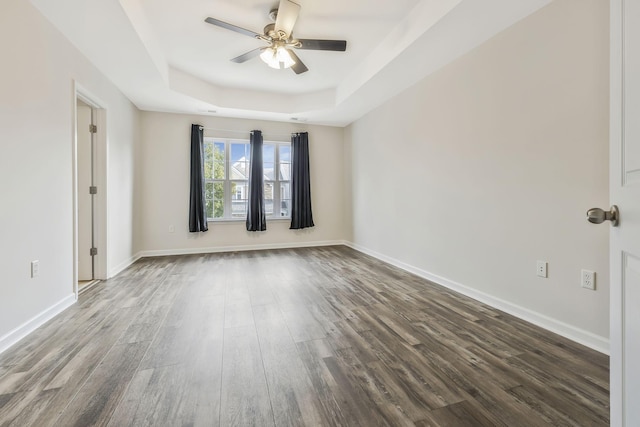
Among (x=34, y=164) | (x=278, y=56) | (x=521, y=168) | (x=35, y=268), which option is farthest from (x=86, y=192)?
(x=521, y=168)

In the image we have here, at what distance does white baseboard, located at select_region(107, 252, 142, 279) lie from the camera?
3.56m

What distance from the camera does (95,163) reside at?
332 cm

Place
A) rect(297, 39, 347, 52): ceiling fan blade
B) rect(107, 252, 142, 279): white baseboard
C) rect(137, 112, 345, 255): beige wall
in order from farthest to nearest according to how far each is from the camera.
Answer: rect(137, 112, 345, 255): beige wall, rect(107, 252, 142, 279): white baseboard, rect(297, 39, 347, 52): ceiling fan blade

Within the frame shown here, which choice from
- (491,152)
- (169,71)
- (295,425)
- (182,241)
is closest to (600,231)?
(491,152)

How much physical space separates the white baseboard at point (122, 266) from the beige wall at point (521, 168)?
12.4 ft

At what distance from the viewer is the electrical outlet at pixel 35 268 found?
213cm

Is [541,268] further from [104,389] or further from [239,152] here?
[239,152]

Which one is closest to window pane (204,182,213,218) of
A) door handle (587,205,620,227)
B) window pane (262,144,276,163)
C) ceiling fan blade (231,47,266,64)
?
window pane (262,144,276,163)

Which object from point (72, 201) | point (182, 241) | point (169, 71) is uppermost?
point (169, 71)

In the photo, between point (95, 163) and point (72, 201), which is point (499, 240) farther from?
point (95, 163)

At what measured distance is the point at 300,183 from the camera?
215 inches

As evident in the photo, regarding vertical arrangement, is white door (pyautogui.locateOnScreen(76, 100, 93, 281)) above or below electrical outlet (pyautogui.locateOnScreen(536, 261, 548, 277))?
above

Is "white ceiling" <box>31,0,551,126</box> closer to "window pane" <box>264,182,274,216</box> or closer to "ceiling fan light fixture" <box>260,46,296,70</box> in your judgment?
"ceiling fan light fixture" <box>260,46,296,70</box>

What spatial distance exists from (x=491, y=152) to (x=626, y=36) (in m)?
1.93
